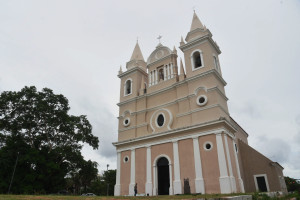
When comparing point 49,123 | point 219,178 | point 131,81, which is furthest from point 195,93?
point 49,123

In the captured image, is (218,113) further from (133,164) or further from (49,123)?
(49,123)

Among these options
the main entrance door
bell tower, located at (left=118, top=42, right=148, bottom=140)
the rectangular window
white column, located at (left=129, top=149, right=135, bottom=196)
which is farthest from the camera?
bell tower, located at (left=118, top=42, right=148, bottom=140)

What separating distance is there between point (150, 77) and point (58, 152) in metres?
12.3

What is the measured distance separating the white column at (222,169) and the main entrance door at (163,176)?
15.7 feet

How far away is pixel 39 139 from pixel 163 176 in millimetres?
13861

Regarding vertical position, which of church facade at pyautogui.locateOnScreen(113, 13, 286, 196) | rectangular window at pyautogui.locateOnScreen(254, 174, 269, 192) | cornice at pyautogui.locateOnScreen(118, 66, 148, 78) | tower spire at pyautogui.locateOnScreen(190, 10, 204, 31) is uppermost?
tower spire at pyautogui.locateOnScreen(190, 10, 204, 31)

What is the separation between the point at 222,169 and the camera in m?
15.3

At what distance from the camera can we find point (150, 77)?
77.0 feet

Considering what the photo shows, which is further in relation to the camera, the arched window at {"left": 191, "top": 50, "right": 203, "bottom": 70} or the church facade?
the arched window at {"left": 191, "top": 50, "right": 203, "bottom": 70}

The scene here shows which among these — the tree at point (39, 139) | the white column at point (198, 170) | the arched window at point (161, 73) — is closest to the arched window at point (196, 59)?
the arched window at point (161, 73)

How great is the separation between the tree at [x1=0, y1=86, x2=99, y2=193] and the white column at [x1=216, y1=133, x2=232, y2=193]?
14673 millimetres

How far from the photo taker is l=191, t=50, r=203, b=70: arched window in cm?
2041

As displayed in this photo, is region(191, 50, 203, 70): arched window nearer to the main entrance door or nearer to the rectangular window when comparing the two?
the main entrance door

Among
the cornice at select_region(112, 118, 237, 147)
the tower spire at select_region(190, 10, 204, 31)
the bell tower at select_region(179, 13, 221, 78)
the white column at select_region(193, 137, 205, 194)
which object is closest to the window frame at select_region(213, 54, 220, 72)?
the bell tower at select_region(179, 13, 221, 78)
